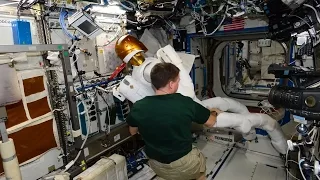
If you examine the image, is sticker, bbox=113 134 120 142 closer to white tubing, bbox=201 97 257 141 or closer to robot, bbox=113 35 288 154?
robot, bbox=113 35 288 154

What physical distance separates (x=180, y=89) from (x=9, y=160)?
73.6 inches

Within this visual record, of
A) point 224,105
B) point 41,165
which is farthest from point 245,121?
point 41,165

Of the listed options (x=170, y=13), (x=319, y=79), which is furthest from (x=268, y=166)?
(x=170, y=13)

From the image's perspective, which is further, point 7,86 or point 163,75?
point 7,86

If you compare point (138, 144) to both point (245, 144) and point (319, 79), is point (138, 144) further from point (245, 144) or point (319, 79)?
point (319, 79)

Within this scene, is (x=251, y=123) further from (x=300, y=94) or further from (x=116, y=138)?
(x=116, y=138)

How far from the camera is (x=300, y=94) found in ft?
5.74

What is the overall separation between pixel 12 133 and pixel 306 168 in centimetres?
296

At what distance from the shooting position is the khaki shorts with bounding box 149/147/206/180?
206 cm

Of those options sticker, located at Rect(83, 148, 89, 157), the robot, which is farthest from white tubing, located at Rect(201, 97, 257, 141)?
sticker, located at Rect(83, 148, 89, 157)

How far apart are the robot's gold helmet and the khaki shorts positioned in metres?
1.44

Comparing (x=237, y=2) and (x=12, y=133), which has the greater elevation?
(x=237, y=2)

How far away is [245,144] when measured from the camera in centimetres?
399

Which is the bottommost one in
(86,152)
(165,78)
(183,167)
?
(86,152)
